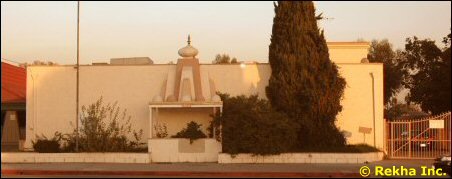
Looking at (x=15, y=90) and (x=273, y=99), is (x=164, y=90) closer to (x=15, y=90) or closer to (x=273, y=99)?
(x=273, y=99)

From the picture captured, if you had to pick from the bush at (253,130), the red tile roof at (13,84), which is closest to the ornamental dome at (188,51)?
the bush at (253,130)

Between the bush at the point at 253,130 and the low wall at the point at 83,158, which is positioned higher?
the bush at the point at 253,130

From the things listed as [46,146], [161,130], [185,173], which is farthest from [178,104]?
[185,173]

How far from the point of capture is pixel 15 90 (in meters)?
41.3

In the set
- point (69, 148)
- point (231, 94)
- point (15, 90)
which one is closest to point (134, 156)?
point (69, 148)

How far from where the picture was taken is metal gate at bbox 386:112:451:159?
1187 inches

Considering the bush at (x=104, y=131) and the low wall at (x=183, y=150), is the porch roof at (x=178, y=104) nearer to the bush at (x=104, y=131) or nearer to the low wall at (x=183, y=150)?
the low wall at (x=183, y=150)

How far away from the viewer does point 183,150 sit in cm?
2842

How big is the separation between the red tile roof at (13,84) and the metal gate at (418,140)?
2088 centimetres

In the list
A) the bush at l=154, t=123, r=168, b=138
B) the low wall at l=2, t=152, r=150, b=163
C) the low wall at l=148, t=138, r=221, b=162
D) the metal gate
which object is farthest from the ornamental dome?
A: the metal gate

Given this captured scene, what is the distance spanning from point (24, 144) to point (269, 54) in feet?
40.7

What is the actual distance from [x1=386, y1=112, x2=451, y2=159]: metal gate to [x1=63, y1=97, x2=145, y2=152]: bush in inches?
451

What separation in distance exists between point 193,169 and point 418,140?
1112cm

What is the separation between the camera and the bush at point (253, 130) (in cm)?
2708
